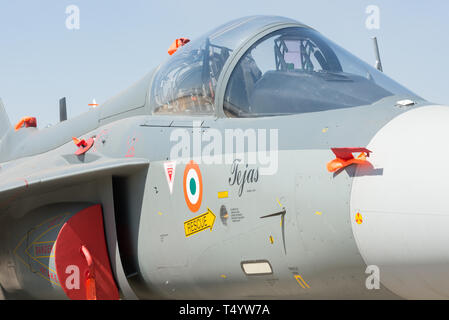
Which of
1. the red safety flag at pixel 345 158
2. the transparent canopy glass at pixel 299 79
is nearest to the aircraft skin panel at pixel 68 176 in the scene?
the transparent canopy glass at pixel 299 79

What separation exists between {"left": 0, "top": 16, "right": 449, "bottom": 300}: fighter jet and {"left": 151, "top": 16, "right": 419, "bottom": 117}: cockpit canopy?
0.05 ft

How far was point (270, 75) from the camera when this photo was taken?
4863mm

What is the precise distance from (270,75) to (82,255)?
237 centimetres

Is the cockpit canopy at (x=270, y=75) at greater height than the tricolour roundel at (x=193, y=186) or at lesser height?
greater

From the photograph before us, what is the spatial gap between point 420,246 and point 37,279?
3.84 meters

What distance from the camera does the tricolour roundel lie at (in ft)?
15.1

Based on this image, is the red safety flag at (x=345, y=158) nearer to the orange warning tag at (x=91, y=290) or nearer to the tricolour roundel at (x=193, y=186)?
the tricolour roundel at (x=193, y=186)

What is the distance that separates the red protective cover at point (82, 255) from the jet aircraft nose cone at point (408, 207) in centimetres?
262

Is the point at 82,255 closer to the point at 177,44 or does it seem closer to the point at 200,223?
the point at 200,223

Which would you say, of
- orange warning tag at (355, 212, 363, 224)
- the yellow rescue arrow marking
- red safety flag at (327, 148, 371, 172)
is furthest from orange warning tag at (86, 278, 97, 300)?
orange warning tag at (355, 212, 363, 224)

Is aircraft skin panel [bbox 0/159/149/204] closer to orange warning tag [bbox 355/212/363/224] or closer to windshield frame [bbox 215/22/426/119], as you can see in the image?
windshield frame [bbox 215/22/426/119]

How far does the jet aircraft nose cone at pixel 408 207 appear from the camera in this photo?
324cm

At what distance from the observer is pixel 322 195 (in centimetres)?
375

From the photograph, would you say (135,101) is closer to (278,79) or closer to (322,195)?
(278,79)
